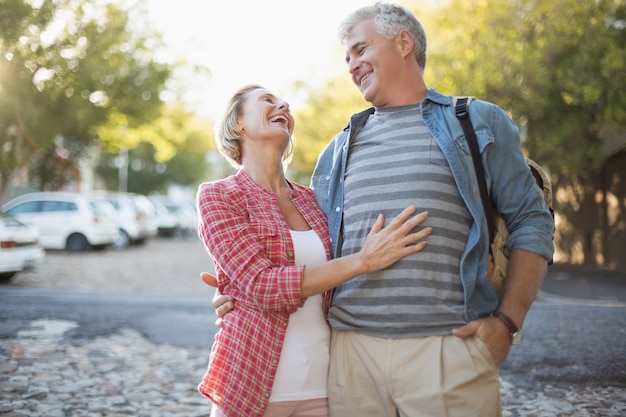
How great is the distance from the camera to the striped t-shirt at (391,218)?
2652mm

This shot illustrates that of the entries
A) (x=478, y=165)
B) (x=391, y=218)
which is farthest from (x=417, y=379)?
(x=478, y=165)

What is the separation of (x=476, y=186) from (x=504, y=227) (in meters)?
0.21

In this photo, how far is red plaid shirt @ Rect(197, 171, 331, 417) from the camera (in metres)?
2.72

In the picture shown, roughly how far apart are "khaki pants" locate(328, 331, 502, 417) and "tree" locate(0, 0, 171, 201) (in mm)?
10882

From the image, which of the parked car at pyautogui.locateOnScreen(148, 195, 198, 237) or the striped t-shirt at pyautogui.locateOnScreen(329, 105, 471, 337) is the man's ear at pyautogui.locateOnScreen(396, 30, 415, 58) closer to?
the striped t-shirt at pyautogui.locateOnScreen(329, 105, 471, 337)

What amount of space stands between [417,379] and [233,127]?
1.37 meters

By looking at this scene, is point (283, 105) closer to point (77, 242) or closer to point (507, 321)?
point (507, 321)

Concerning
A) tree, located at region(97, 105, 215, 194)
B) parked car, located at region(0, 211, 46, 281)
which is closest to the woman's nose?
parked car, located at region(0, 211, 46, 281)

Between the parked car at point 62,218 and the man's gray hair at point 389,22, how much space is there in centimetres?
2006

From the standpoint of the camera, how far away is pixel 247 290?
107 inches

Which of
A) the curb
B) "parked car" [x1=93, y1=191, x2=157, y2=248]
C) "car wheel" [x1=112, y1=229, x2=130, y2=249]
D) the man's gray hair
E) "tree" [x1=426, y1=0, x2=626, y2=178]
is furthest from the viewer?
"parked car" [x1=93, y1=191, x2=157, y2=248]

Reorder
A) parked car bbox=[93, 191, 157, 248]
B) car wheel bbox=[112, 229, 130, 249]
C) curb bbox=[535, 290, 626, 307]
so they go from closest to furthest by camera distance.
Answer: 1. curb bbox=[535, 290, 626, 307]
2. car wheel bbox=[112, 229, 130, 249]
3. parked car bbox=[93, 191, 157, 248]

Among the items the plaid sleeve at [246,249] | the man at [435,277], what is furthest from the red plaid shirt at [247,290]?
the man at [435,277]

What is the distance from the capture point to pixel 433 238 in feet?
8.79
